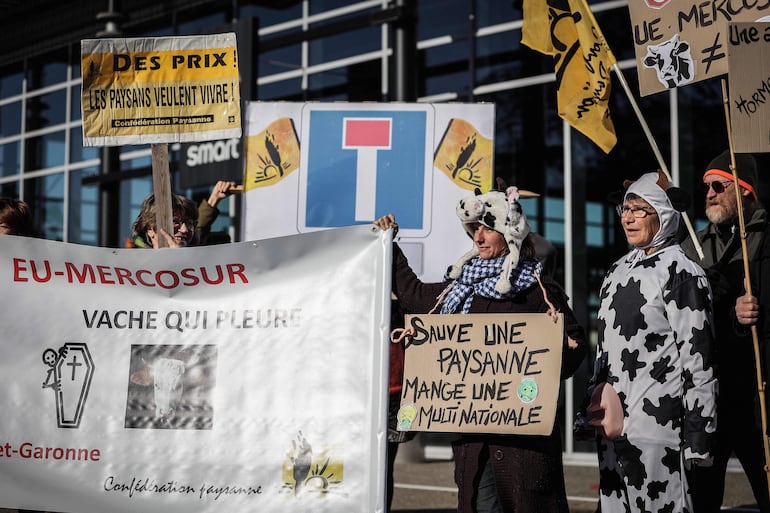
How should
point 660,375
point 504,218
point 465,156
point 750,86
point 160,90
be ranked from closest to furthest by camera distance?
point 660,375
point 504,218
point 750,86
point 160,90
point 465,156

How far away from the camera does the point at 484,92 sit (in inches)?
446

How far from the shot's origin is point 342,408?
4188mm

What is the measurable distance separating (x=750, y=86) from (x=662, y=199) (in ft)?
2.32

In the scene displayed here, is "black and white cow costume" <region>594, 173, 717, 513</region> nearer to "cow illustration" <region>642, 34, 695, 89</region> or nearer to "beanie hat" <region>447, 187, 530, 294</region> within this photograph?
"beanie hat" <region>447, 187, 530, 294</region>

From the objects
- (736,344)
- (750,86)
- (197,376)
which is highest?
(750,86)

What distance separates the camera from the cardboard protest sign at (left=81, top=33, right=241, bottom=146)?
16.2 feet

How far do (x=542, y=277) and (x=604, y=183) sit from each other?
6.24 meters

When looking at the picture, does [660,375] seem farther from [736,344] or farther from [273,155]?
[273,155]

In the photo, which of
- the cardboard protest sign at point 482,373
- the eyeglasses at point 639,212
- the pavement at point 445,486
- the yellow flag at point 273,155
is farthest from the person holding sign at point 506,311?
the pavement at point 445,486

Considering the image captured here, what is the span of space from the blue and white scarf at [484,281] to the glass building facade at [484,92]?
571 centimetres

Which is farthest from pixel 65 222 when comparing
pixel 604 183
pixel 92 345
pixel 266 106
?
pixel 92 345

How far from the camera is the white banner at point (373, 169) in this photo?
581 cm

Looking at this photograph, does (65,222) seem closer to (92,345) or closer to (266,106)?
(266,106)

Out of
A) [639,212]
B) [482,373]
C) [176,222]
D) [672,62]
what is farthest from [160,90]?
[672,62]
